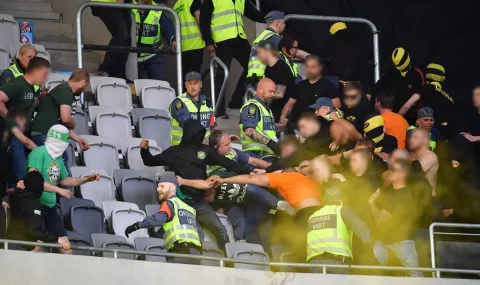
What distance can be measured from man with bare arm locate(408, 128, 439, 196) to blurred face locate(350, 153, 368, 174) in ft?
3.00

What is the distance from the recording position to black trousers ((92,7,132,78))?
16.4m

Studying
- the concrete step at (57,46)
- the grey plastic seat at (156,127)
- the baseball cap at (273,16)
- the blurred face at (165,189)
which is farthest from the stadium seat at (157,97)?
the blurred face at (165,189)

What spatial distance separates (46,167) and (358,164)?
8.95 ft

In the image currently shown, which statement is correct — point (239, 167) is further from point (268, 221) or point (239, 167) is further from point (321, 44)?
point (321, 44)

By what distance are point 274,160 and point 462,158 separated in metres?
1.81

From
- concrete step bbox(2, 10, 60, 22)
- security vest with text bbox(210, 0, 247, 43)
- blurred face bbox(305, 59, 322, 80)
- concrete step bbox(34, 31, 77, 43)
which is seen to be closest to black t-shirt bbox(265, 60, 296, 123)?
blurred face bbox(305, 59, 322, 80)

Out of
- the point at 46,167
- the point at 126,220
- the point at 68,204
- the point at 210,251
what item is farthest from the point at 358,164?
the point at 46,167

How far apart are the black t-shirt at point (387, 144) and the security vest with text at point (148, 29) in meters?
3.37

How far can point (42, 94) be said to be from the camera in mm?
14039

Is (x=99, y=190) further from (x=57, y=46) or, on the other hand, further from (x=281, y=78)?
(x=57, y=46)

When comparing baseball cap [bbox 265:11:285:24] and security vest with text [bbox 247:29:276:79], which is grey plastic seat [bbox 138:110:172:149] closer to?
security vest with text [bbox 247:29:276:79]

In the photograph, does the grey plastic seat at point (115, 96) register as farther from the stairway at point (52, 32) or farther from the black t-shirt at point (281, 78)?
the stairway at point (52, 32)

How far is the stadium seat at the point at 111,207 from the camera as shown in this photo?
13.6 meters

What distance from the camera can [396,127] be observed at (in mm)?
15109
